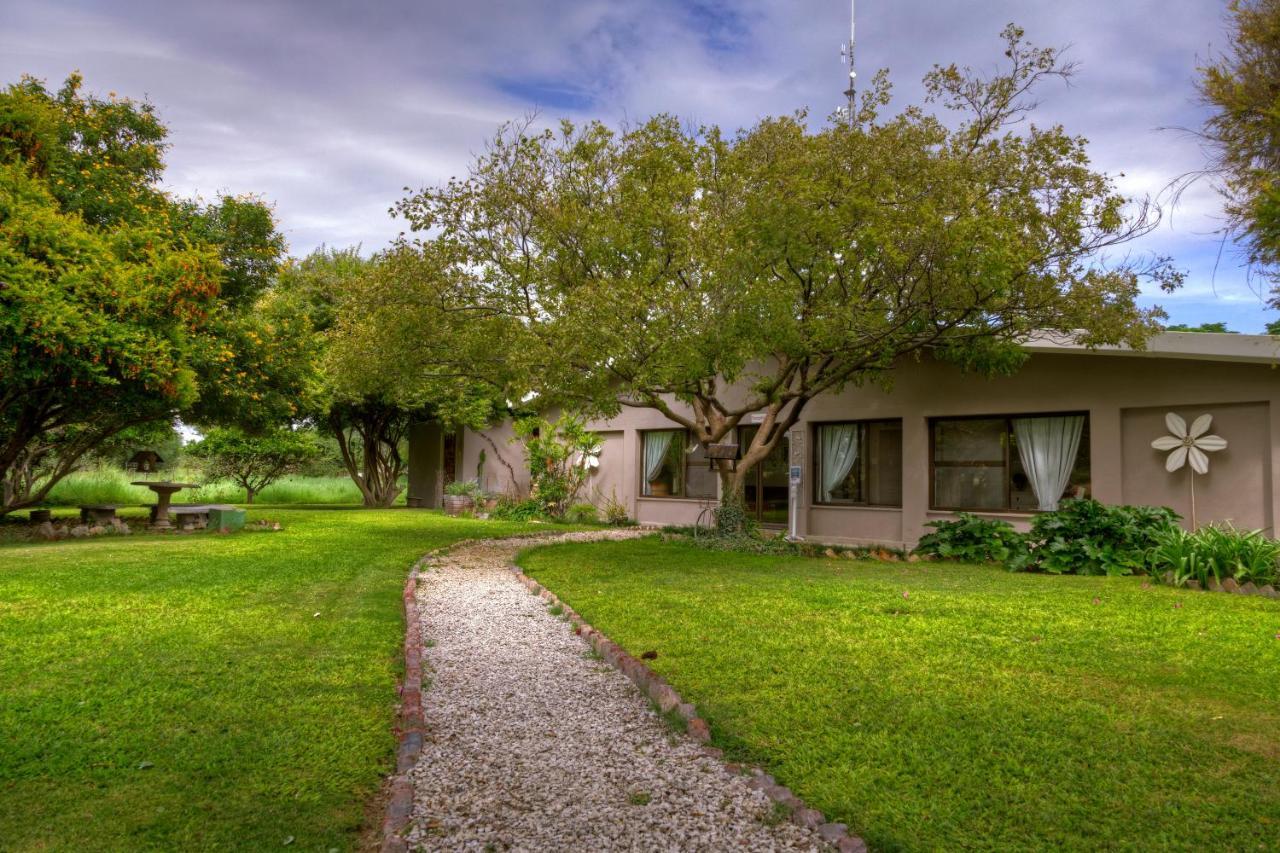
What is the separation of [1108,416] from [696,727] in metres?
9.58

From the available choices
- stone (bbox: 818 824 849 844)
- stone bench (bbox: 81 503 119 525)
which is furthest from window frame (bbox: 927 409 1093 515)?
stone bench (bbox: 81 503 119 525)

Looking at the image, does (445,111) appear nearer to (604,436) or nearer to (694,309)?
(694,309)

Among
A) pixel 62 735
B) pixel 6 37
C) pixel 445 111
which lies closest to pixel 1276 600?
pixel 62 735

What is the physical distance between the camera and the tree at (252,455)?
79.4 ft

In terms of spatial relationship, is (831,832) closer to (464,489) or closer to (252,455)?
(464,489)

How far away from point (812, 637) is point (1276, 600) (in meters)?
4.95

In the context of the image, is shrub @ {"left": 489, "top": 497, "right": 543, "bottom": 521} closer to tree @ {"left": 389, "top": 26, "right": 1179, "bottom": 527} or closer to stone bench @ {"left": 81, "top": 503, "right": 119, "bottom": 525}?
tree @ {"left": 389, "top": 26, "right": 1179, "bottom": 527}

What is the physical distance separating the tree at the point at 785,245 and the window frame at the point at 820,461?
5.33 feet

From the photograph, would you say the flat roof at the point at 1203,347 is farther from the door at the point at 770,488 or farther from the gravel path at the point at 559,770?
the gravel path at the point at 559,770

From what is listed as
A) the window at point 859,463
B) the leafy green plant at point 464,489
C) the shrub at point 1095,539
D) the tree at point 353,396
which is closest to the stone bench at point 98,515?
the tree at point 353,396

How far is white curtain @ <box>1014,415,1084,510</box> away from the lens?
1161cm

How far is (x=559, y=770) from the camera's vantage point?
349cm

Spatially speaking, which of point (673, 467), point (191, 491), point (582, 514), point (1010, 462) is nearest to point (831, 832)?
Result: point (1010, 462)

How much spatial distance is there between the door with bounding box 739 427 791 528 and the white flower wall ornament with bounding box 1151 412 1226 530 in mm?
6133
